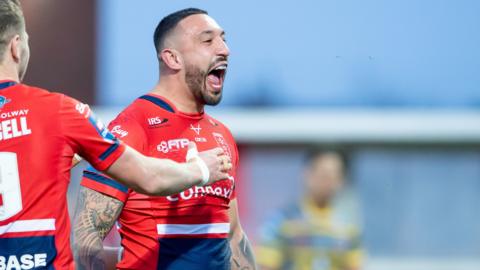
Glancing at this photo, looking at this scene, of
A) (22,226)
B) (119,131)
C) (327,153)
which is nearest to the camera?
(22,226)

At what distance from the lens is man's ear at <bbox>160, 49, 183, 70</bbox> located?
546 cm

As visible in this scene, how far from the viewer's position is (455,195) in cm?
1456

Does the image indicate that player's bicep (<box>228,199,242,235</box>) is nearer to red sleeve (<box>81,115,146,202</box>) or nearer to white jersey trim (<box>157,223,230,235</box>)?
white jersey trim (<box>157,223,230,235</box>)

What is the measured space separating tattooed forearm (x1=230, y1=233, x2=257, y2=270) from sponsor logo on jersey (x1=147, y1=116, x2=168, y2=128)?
2.45ft

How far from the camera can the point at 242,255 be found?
5.57 m

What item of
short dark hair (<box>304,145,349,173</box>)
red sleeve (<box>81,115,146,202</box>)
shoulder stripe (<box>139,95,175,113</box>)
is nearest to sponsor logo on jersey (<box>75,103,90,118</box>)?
red sleeve (<box>81,115,146,202</box>)

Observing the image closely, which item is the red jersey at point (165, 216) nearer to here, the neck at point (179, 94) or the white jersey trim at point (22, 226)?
the neck at point (179, 94)

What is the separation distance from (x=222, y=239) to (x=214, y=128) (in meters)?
0.58

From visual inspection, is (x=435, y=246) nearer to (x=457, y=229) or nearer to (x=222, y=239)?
(x=457, y=229)

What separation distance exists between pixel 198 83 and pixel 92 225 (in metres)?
0.94

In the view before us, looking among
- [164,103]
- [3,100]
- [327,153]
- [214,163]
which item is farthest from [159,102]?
[327,153]

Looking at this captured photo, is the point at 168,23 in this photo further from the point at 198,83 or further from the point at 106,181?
the point at 106,181

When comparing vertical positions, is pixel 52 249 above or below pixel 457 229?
above

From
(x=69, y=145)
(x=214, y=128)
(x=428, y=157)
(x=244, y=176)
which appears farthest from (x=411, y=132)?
(x=69, y=145)
